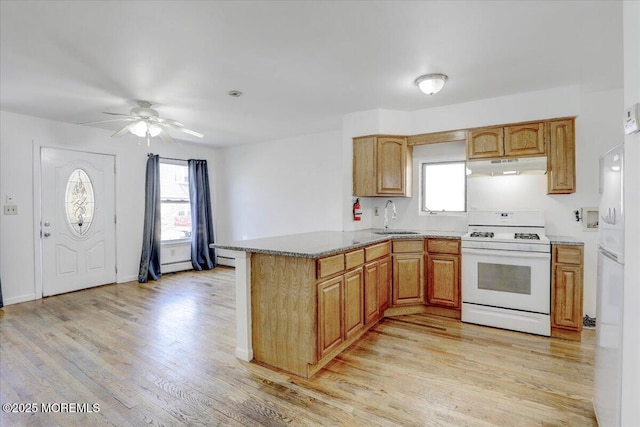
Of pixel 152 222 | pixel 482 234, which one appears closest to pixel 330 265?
pixel 482 234

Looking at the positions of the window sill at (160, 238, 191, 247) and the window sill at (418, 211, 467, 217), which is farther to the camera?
the window sill at (160, 238, 191, 247)

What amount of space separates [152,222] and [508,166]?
5246 mm

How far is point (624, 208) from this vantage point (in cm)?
136

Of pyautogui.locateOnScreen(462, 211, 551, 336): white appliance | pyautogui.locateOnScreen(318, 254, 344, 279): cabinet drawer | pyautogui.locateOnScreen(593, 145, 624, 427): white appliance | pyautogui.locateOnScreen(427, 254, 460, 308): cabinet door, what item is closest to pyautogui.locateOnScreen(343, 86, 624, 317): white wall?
pyautogui.locateOnScreen(462, 211, 551, 336): white appliance

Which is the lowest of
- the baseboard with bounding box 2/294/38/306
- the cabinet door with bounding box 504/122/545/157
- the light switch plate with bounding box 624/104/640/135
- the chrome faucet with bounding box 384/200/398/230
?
the baseboard with bounding box 2/294/38/306

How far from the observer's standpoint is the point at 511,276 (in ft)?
10.3

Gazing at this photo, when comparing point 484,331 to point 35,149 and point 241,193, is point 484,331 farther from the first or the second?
point 35,149

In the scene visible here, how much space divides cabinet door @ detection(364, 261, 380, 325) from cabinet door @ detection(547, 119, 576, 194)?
200 cm

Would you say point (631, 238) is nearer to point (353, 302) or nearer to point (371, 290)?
point (353, 302)

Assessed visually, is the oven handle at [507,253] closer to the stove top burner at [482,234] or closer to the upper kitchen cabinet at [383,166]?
the stove top burner at [482,234]

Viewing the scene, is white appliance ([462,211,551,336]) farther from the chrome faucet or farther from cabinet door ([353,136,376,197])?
cabinet door ([353,136,376,197])

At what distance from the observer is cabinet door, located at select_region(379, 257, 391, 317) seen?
10.9 feet

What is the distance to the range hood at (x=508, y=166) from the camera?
325 centimetres

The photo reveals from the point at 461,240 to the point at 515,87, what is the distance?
5.32 ft
